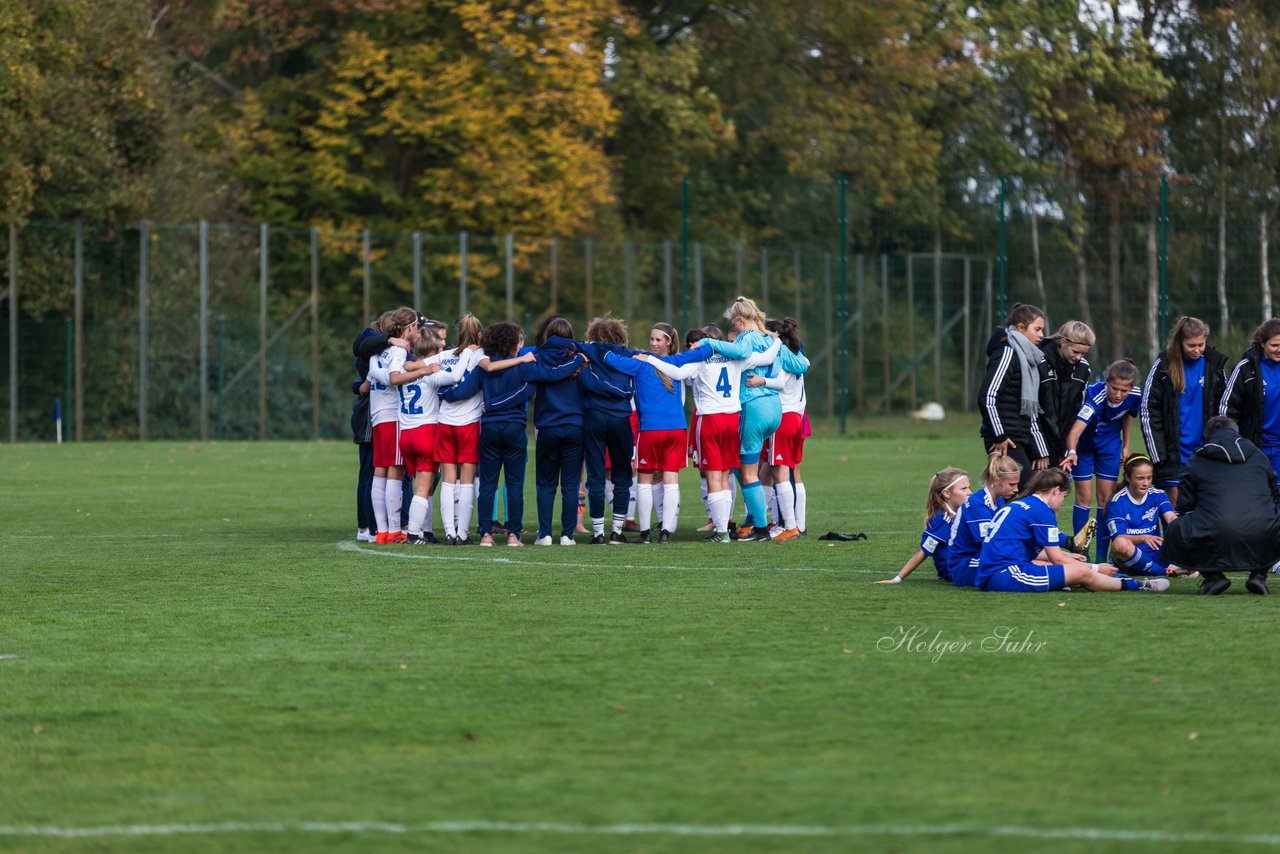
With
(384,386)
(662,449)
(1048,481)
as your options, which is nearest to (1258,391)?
(1048,481)

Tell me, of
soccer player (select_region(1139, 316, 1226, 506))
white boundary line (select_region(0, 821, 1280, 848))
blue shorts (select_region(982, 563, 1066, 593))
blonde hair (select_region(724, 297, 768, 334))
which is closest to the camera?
white boundary line (select_region(0, 821, 1280, 848))

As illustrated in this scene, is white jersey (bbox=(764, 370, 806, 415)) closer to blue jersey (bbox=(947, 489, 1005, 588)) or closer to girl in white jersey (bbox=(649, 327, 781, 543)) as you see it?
girl in white jersey (bbox=(649, 327, 781, 543))

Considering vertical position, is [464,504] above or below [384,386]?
below

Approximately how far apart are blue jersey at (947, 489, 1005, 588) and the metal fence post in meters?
24.9

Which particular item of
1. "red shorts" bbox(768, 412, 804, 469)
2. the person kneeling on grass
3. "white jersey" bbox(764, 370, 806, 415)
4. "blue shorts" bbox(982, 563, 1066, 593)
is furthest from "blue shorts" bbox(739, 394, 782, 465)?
"blue shorts" bbox(982, 563, 1066, 593)

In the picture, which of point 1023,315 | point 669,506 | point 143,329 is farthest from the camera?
point 143,329

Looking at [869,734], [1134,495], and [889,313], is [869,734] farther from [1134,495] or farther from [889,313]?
[889,313]

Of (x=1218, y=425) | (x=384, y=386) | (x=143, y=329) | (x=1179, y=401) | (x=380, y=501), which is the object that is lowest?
(x=380, y=501)

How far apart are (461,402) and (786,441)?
2596 millimetres

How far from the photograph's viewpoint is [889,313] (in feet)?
126

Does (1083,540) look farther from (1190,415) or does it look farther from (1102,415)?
(1190,415)

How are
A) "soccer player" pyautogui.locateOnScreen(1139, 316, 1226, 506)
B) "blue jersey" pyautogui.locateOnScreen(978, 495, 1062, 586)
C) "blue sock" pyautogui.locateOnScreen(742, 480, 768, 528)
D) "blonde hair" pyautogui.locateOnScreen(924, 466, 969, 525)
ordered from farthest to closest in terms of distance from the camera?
"blue sock" pyautogui.locateOnScreen(742, 480, 768, 528)
"soccer player" pyautogui.locateOnScreen(1139, 316, 1226, 506)
"blonde hair" pyautogui.locateOnScreen(924, 466, 969, 525)
"blue jersey" pyautogui.locateOnScreen(978, 495, 1062, 586)

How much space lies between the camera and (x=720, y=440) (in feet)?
45.7

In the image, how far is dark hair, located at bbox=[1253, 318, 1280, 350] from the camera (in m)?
11.8
